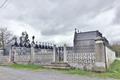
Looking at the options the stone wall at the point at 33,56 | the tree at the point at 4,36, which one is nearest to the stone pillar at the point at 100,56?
the stone wall at the point at 33,56

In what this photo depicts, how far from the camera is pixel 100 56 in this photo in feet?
39.3

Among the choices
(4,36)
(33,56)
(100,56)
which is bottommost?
(33,56)

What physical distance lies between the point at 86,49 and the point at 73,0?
4.23 metres

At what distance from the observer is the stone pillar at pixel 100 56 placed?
1170 cm

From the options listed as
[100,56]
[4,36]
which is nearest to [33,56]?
[100,56]

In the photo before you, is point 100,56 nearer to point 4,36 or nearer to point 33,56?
point 33,56

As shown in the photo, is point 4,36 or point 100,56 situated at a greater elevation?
point 4,36

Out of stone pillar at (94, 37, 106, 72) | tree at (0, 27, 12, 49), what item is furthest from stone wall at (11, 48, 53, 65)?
tree at (0, 27, 12, 49)

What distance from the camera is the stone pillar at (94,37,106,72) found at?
461 inches

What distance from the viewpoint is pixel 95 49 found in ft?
40.4

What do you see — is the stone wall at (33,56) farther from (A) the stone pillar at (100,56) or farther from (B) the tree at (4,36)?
(B) the tree at (4,36)

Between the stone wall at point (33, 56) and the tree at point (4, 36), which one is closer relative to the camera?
the stone wall at point (33, 56)

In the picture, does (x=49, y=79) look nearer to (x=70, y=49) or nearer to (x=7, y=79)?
(x=7, y=79)

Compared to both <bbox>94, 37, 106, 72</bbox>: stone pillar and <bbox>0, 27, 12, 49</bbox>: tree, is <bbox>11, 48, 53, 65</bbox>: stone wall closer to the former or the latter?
<bbox>94, 37, 106, 72</bbox>: stone pillar
